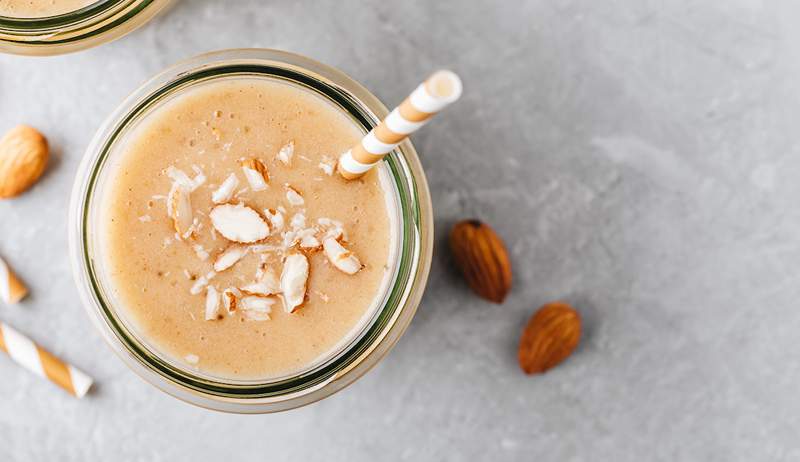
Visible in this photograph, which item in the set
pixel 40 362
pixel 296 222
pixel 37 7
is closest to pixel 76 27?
pixel 37 7

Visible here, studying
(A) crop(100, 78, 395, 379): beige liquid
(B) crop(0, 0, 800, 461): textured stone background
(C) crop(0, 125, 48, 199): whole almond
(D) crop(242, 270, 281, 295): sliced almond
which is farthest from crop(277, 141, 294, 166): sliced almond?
(C) crop(0, 125, 48, 199): whole almond

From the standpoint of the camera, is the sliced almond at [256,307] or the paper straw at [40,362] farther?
the paper straw at [40,362]

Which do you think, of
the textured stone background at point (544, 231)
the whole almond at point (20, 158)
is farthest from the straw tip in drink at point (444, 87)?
the whole almond at point (20, 158)

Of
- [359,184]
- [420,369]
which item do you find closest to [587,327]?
[420,369]

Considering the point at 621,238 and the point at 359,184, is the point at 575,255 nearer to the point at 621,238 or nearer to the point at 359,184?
the point at 621,238

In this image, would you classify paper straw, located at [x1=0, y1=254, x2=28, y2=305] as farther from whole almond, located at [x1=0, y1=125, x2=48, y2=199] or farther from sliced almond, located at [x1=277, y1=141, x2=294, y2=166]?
sliced almond, located at [x1=277, y1=141, x2=294, y2=166]

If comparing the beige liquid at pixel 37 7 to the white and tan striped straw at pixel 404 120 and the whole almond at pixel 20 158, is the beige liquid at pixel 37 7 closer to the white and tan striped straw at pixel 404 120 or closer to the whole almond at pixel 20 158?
the whole almond at pixel 20 158
